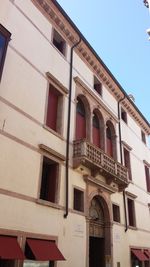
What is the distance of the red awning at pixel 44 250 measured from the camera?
29.0 ft

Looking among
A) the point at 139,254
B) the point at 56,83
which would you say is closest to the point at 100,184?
the point at 56,83

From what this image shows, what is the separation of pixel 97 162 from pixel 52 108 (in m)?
3.22

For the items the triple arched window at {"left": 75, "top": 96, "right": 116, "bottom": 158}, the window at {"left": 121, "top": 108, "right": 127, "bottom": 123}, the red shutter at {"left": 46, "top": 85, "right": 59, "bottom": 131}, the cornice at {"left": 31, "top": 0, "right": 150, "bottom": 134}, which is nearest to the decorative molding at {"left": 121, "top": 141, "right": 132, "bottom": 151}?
the triple arched window at {"left": 75, "top": 96, "right": 116, "bottom": 158}

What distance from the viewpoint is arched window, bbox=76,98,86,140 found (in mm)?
14047

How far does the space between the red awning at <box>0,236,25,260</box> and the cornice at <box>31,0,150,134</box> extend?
1015cm

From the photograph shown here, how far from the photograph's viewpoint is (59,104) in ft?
42.9

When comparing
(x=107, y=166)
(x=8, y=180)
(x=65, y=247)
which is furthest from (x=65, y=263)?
(x=107, y=166)

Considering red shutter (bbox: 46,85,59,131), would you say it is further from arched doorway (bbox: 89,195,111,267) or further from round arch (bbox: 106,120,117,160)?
round arch (bbox: 106,120,117,160)

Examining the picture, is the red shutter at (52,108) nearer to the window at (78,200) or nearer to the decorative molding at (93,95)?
the decorative molding at (93,95)

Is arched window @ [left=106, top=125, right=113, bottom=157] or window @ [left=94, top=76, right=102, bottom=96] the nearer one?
arched window @ [left=106, top=125, right=113, bottom=157]

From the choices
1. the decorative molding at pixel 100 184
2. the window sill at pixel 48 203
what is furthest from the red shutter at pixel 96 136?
the window sill at pixel 48 203

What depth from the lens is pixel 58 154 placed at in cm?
1142

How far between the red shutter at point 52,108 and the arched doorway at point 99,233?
14.3 feet

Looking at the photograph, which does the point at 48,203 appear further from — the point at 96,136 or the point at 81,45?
the point at 81,45
